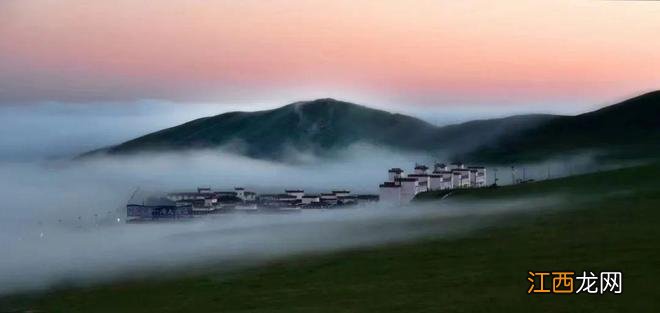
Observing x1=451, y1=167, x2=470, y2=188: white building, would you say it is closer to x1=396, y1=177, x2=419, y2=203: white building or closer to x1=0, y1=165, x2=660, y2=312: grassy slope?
x1=396, y1=177, x2=419, y2=203: white building

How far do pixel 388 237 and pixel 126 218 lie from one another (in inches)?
4315

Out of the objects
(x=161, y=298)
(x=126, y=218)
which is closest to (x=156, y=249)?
(x=161, y=298)

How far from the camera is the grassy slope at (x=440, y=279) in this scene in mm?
45000

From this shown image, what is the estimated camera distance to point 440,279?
54.8 m

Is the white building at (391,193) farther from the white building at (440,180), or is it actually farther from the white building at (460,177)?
the white building at (460,177)

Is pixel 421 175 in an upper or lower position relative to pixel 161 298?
upper

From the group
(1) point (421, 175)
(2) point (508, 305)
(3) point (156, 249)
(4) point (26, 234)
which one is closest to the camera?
(2) point (508, 305)

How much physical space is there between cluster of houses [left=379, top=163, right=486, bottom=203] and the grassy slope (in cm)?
5914

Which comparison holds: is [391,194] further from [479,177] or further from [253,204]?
[479,177]

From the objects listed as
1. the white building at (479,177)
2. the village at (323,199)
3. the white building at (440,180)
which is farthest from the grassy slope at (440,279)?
the white building at (479,177)

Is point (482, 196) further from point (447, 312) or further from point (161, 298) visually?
point (447, 312)

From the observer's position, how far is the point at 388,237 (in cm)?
8250

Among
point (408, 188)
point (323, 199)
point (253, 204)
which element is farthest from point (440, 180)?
point (253, 204)

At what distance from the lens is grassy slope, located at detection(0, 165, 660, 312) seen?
45.0 metres
